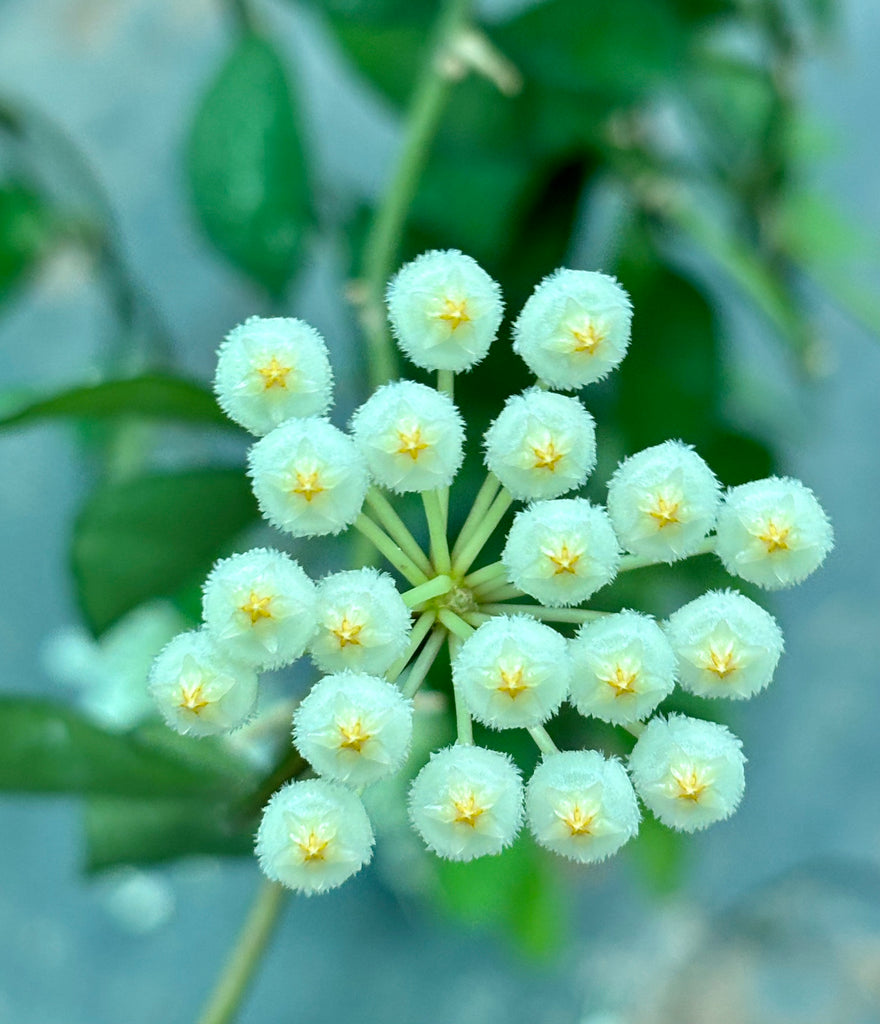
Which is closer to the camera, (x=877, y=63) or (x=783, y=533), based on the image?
(x=783, y=533)

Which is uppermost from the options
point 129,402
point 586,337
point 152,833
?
point 586,337

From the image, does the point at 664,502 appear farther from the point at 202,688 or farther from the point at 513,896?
the point at 513,896

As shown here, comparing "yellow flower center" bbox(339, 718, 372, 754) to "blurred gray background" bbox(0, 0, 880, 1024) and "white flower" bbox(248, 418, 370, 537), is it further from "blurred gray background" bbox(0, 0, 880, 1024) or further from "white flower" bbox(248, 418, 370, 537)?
"blurred gray background" bbox(0, 0, 880, 1024)

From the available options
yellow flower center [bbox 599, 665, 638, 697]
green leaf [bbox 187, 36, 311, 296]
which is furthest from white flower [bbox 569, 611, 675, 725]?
green leaf [bbox 187, 36, 311, 296]

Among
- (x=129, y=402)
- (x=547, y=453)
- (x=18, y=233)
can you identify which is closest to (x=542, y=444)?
(x=547, y=453)

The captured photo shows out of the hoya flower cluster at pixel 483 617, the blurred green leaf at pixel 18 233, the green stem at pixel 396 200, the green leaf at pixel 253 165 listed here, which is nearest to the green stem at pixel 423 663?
the hoya flower cluster at pixel 483 617

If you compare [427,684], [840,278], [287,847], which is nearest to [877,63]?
[840,278]

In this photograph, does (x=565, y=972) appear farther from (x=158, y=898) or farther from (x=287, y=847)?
(x=287, y=847)
